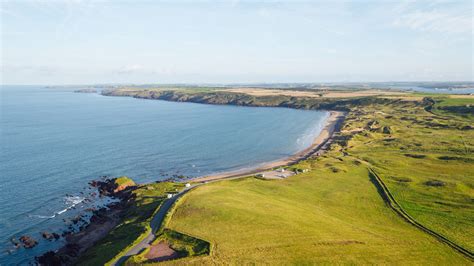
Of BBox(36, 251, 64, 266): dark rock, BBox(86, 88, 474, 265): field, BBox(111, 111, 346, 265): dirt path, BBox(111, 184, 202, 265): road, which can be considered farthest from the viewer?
BBox(36, 251, 64, 266): dark rock

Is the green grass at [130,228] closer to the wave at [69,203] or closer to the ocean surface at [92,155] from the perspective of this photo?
the ocean surface at [92,155]

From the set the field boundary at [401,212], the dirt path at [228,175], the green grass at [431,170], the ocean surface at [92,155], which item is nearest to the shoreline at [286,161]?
the dirt path at [228,175]

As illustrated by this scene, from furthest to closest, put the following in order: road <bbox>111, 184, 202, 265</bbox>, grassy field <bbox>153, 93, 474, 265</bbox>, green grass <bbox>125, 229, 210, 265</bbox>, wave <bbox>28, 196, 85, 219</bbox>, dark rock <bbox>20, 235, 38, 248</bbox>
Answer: wave <bbox>28, 196, 85, 219</bbox> → dark rock <bbox>20, 235, 38, 248</bbox> → grassy field <bbox>153, 93, 474, 265</bbox> → road <bbox>111, 184, 202, 265</bbox> → green grass <bbox>125, 229, 210, 265</bbox>

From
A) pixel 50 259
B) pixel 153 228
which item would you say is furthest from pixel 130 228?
pixel 50 259

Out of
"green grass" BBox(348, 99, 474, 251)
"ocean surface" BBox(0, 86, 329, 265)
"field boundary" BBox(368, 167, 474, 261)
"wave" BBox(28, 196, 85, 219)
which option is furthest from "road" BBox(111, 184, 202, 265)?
"green grass" BBox(348, 99, 474, 251)

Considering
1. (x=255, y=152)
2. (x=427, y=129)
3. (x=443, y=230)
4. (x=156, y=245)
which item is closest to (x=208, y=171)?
(x=255, y=152)

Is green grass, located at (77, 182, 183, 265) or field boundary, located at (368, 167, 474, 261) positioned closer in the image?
green grass, located at (77, 182, 183, 265)

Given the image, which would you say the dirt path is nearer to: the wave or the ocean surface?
the ocean surface
